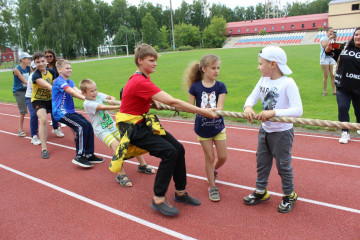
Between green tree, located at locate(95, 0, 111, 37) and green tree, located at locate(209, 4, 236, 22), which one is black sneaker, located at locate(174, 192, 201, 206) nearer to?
green tree, located at locate(95, 0, 111, 37)

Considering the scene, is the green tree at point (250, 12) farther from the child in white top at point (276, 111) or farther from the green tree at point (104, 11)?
the child in white top at point (276, 111)

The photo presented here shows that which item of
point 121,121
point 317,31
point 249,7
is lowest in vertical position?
point 121,121

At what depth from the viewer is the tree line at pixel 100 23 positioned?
57219 millimetres

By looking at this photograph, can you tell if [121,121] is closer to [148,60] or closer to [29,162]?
[148,60]

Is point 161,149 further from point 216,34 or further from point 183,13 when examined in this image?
point 183,13

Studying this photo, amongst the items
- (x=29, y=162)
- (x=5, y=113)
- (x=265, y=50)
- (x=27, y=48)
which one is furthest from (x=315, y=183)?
(x=27, y=48)

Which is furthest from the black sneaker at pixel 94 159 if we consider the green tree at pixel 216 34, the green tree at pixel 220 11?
the green tree at pixel 220 11

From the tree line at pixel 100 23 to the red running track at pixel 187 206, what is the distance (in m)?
58.1

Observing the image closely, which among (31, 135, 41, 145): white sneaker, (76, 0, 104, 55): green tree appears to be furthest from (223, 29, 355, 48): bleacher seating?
(31, 135, 41, 145): white sneaker

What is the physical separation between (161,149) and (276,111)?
1.36 meters

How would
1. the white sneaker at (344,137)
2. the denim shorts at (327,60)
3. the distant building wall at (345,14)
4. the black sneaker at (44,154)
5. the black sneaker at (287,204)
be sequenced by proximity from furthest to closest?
the distant building wall at (345,14) → the denim shorts at (327,60) → the black sneaker at (44,154) → the white sneaker at (344,137) → the black sneaker at (287,204)

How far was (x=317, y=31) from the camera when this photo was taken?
2441 inches

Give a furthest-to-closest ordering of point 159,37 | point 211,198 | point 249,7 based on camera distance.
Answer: point 249,7 → point 159,37 → point 211,198

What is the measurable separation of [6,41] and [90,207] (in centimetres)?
6934
